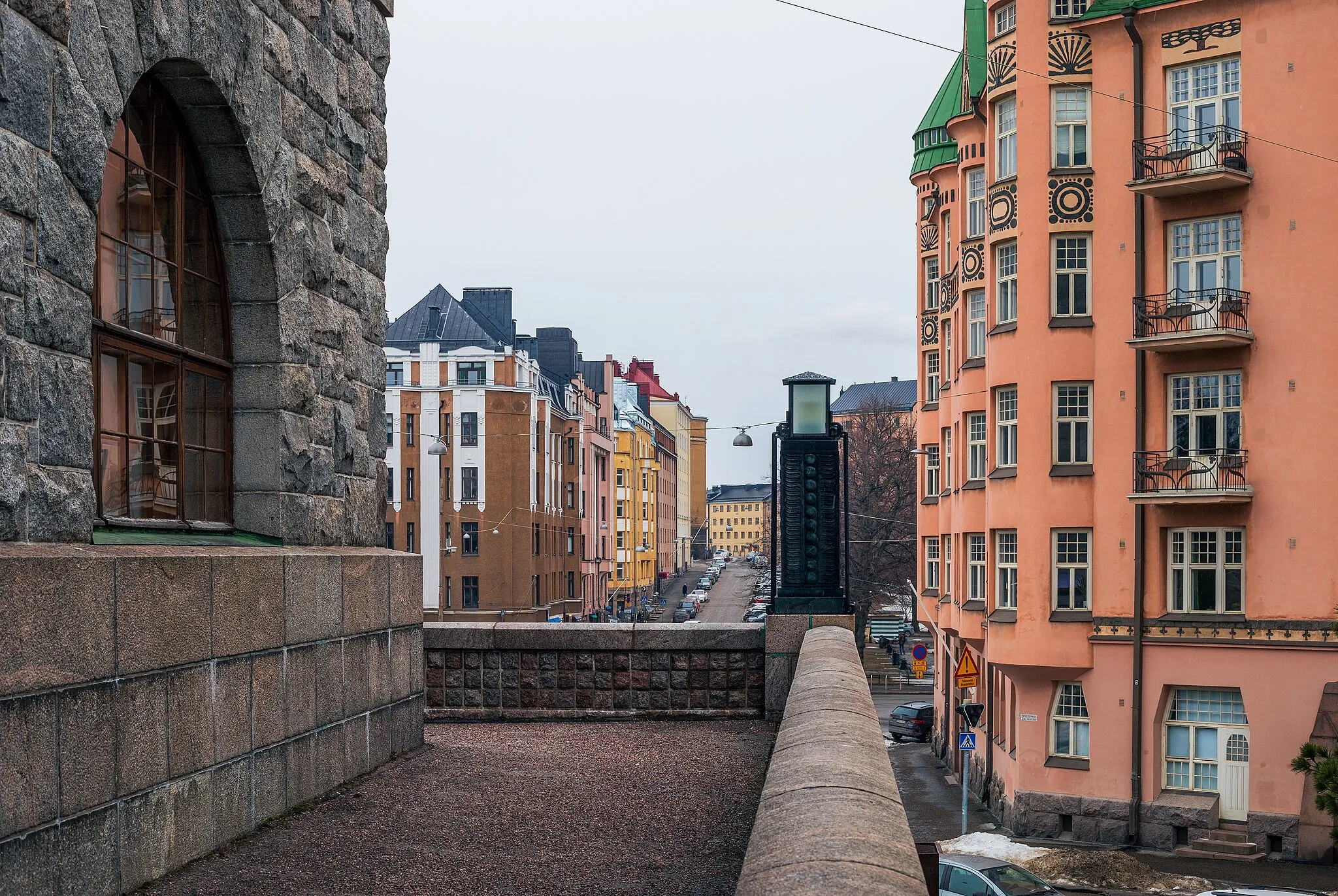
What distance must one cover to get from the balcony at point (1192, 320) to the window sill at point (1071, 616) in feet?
18.0

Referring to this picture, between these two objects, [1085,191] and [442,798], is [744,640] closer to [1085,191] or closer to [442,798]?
[442,798]

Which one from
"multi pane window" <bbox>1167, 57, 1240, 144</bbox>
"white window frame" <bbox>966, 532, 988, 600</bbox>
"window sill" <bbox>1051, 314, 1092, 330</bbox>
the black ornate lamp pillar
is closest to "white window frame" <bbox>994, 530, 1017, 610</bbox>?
"white window frame" <bbox>966, 532, 988, 600</bbox>

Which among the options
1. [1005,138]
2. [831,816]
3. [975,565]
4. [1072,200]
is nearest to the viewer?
[831,816]

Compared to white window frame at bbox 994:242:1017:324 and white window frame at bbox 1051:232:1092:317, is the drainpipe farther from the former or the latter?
white window frame at bbox 994:242:1017:324

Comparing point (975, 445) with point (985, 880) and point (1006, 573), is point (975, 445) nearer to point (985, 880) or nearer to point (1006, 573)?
point (1006, 573)

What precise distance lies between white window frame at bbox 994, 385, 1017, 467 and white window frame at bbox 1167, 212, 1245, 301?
13.4 ft

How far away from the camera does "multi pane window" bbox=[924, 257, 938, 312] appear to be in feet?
145

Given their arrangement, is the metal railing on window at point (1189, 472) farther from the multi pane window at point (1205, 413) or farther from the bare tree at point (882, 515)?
the bare tree at point (882, 515)

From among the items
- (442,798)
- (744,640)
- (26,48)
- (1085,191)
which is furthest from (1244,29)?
(26,48)

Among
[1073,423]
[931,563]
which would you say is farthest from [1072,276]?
[931,563]

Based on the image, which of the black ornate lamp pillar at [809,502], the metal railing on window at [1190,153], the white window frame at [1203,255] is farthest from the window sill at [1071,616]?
the black ornate lamp pillar at [809,502]

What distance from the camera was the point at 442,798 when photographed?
8258mm

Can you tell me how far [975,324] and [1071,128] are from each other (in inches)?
254

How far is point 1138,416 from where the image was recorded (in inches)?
1118
